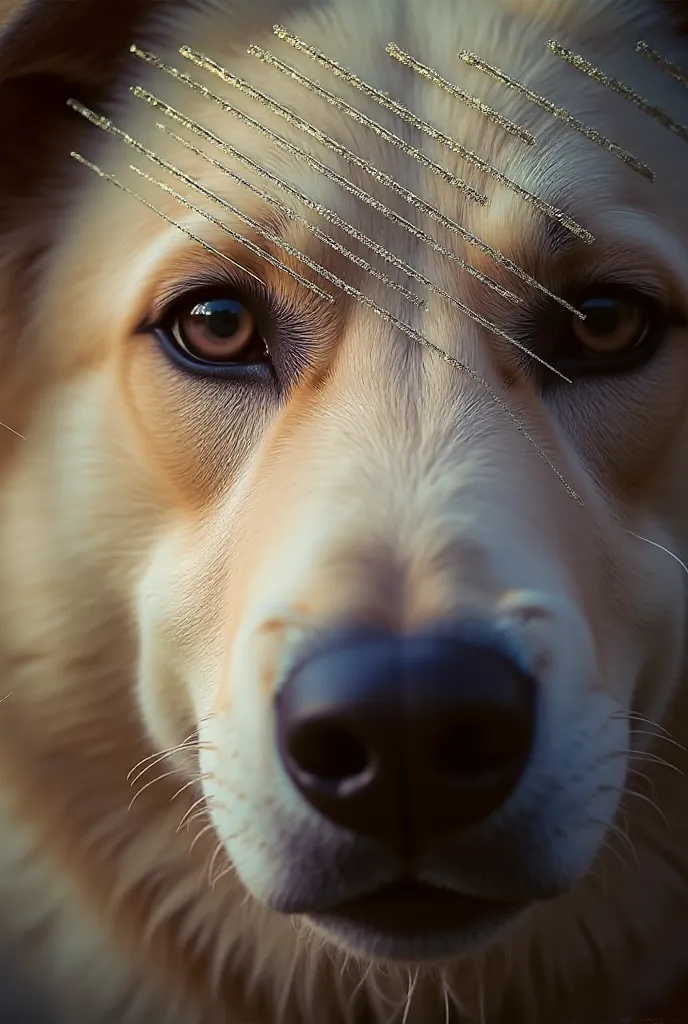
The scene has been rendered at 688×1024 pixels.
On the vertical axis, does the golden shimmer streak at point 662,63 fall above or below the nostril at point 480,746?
above

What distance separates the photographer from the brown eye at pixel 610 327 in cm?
75

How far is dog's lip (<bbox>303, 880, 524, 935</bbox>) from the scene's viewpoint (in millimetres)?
667

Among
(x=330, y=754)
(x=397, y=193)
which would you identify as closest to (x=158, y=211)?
(x=397, y=193)

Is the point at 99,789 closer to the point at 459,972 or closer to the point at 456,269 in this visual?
the point at 459,972

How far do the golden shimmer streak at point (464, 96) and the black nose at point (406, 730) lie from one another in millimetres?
391

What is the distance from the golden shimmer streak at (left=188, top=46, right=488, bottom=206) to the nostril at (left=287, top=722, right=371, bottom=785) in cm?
39

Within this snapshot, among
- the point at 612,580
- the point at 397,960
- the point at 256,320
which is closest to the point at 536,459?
the point at 612,580

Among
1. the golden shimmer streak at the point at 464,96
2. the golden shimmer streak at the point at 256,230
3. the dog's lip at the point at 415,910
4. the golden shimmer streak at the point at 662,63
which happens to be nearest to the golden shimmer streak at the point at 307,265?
the golden shimmer streak at the point at 256,230

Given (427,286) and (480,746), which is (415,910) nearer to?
(480,746)

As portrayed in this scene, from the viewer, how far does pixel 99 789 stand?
0.90 m

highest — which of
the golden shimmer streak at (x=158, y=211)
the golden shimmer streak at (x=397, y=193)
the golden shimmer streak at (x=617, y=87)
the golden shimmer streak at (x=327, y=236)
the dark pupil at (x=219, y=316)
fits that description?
the golden shimmer streak at (x=617, y=87)

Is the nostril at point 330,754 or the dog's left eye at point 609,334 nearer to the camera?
the nostril at point 330,754

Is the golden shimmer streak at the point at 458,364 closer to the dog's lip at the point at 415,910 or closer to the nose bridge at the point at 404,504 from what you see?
the nose bridge at the point at 404,504

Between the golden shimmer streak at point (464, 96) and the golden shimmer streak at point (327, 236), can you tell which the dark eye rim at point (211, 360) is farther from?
the golden shimmer streak at point (464, 96)
